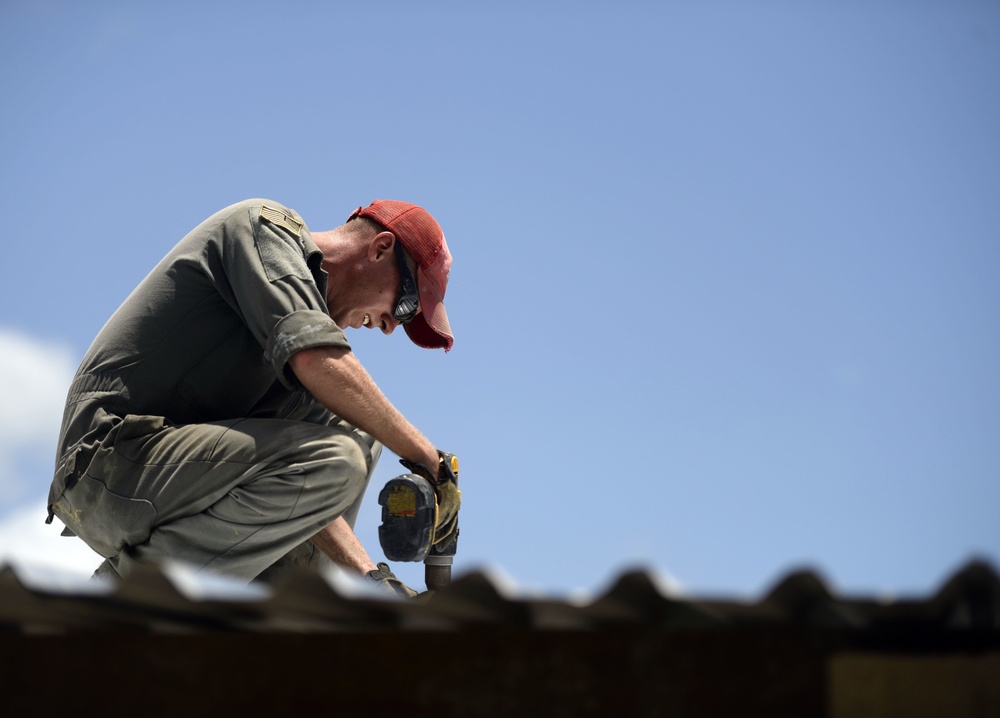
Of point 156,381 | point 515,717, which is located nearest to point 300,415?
point 156,381

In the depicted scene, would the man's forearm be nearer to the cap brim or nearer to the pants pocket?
the pants pocket

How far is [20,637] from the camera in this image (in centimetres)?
150

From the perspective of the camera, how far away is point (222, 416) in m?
3.35

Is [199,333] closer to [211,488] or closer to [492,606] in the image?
[211,488]

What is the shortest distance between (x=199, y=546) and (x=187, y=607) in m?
1.79

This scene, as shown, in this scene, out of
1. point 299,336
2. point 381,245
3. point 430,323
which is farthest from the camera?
point 430,323

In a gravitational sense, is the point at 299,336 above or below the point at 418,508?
above

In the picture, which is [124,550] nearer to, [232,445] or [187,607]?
[232,445]

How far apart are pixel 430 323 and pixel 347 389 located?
96 cm

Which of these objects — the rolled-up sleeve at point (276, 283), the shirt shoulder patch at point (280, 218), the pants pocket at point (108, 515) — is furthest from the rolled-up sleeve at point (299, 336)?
the pants pocket at point (108, 515)

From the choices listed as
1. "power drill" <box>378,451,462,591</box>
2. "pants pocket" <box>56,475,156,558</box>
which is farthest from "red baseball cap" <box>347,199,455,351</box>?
"pants pocket" <box>56,475,156,558</box>

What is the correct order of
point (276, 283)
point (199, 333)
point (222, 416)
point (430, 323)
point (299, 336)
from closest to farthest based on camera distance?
1. point (299, 336)
2. point (276, 283)
3. point (199, 333)
4. point (222, 416)
5. point (430, 323)

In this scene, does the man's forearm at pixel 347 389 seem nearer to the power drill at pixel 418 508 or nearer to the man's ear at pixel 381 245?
the power drill at pixel 418 508

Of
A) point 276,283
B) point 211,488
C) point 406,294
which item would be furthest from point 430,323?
point 211,488
